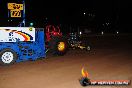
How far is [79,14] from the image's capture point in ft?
247

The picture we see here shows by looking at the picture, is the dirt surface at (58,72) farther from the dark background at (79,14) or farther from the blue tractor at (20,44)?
the dark background at (79,14)

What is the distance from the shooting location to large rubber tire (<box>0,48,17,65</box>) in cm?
1353

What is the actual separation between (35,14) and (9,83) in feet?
174

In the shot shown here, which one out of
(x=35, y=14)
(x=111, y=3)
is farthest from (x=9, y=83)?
(x=111, y=3)

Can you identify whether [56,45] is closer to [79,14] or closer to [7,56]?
[7,56]

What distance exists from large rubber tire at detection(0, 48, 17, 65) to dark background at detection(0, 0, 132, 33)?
113ft

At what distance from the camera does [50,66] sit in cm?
1323

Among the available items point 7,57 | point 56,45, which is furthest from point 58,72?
point 56,45

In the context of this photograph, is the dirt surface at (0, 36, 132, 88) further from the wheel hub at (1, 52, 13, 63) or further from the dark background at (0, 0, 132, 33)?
the dark background at (0, 0, 132, 33)

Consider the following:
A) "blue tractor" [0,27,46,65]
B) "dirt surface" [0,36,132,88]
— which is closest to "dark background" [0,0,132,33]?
"blue tractor" [0,27,46,65]

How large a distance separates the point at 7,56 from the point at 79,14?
6259 cm

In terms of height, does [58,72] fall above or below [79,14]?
below

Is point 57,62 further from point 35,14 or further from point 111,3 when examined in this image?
point 111,3

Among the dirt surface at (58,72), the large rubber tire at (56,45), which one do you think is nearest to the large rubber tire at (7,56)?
the dirt surface at (58,72)
